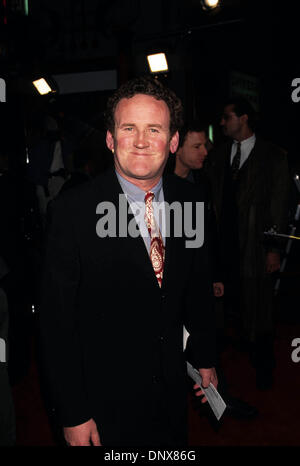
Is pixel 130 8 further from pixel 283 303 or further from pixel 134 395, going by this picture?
pixel 134 395

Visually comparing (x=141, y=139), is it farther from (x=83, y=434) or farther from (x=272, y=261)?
(x=272, y=261)

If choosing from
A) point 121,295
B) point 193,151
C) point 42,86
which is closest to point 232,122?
point 193,151

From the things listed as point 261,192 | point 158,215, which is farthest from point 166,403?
point 261,192

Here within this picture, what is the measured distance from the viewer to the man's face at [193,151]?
10.3 ft

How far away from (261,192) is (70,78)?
5470 mm

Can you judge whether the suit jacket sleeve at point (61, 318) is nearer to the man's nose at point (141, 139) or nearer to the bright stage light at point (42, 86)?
the man's nose at point (141, 139)

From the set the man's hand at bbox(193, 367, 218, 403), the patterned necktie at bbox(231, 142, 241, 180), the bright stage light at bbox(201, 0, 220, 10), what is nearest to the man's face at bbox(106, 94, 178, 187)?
the man's hand at bbox(193, 367, 218, 403)

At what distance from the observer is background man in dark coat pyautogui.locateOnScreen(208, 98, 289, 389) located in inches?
125

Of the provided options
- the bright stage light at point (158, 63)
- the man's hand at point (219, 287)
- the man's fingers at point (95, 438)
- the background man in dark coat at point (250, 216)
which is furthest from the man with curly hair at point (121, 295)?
the bright stage light at point (158, 63)

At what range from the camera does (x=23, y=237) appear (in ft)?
10.7

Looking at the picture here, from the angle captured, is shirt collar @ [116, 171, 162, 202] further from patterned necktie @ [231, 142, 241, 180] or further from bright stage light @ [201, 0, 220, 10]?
bright stage light @ [201, 0, 220, 10]

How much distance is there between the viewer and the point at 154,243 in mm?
1457

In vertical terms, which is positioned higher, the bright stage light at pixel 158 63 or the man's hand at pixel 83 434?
the bright stage light at pixel 158 63

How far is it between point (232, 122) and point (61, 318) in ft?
8.04
